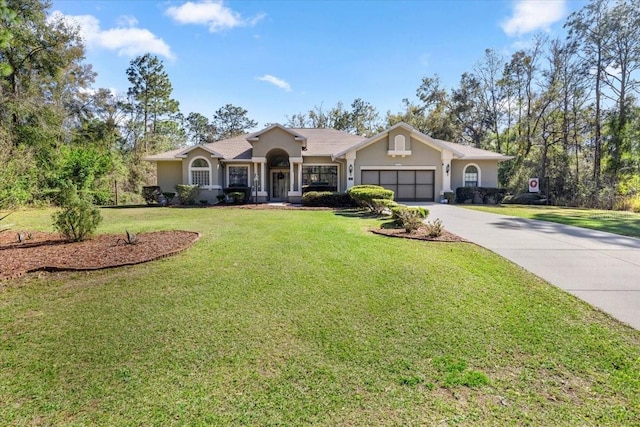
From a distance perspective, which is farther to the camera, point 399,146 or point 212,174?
point 212,174

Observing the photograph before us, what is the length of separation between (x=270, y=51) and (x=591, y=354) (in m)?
20.5

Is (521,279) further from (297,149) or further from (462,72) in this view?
(462,72)

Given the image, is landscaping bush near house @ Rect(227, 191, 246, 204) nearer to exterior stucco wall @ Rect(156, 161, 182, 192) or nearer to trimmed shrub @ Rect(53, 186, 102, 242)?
exterior stucco wall @ Rect(156, 161, 182, 192)

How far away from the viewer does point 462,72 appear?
3538cm

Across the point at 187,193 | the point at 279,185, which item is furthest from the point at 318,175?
the point at 187,193

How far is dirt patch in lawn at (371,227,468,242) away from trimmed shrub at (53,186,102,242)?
7.10 m

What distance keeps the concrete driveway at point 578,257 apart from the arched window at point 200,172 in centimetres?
1556

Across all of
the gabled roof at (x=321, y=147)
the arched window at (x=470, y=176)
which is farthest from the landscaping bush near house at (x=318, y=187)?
the arched window at (x=470, y=176)

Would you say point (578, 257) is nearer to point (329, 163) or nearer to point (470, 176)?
point (329, 163)

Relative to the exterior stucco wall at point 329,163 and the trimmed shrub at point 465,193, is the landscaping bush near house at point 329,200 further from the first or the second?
the trimmed shrub at point 465,193

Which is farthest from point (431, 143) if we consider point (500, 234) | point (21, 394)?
point (21, 394)

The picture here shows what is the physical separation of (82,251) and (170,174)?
16102mm

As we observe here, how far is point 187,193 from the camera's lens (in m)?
19.7

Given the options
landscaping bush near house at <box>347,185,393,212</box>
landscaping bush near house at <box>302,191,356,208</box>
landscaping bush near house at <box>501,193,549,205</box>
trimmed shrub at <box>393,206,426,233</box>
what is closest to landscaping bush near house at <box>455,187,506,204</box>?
landscaping bush near house at <box>501,193,549,205</box>
